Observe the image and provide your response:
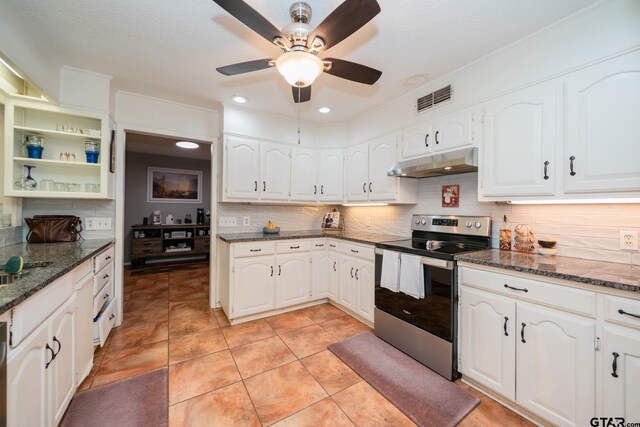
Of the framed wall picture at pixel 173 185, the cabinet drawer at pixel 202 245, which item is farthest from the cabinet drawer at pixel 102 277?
the framed wall picture at pixel 173 185

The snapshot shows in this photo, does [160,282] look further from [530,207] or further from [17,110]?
[530,207]

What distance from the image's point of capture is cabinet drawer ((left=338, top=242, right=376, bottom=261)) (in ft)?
8.50

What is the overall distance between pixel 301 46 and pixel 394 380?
227cm

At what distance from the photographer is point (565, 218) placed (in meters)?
1.82

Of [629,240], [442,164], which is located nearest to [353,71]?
[442,164]

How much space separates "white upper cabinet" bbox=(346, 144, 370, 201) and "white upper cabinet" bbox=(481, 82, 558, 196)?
1.35m

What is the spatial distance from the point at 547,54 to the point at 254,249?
2872mm

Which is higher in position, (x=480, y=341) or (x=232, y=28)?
(x=232, y=28)

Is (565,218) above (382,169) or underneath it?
underneath

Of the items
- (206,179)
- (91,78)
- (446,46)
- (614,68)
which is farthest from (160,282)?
(614,68)

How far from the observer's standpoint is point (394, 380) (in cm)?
182

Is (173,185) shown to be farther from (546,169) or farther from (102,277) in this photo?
(546,169)

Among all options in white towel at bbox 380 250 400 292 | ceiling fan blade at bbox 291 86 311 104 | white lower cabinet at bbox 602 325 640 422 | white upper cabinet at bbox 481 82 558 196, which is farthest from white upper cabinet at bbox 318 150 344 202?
white lower cabinet at bbox 602 325 640 422

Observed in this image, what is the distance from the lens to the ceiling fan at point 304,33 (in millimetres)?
1181
